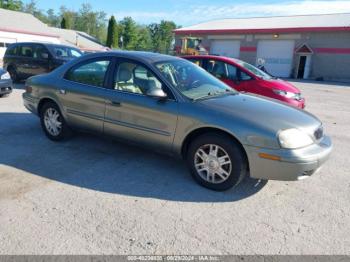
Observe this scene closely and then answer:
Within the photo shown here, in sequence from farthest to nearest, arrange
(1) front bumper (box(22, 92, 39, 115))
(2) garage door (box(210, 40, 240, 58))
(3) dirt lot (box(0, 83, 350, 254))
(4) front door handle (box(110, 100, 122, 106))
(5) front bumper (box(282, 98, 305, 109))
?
(2) garage door (box(210, 40, 240, 58)) < (5) front bumper (box(282, 98, 305, 109)) < (1) front bumper (box(22, 92, 39, 115)) < (4) front door handle (box(110, 100, 122, 106)) < (3) dirt lot (box(0, 83, 350, 254))

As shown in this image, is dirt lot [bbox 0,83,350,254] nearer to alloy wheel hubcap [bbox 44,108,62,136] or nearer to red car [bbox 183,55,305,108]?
alloy wheel hubcap [bbox 44,108,62,136]

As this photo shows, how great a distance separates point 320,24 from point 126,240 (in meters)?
34.0

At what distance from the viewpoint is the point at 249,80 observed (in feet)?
27.5

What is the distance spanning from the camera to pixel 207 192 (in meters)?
3.91

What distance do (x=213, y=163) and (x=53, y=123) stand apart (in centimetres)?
302

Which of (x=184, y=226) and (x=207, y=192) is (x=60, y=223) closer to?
(x=184, y=226)

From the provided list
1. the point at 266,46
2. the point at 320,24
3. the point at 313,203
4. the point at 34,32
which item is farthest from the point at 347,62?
the point at 34,32

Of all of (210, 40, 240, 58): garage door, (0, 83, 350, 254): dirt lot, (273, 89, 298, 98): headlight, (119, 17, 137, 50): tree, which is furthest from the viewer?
(119, 17, 137, 50): tree

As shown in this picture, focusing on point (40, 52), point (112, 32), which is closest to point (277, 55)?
point (40, 52)

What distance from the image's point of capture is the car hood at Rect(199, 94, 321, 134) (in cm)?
369

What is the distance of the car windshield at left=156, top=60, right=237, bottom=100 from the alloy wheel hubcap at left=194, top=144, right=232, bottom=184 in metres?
0.72

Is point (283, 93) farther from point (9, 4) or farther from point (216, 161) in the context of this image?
point (9, 4)

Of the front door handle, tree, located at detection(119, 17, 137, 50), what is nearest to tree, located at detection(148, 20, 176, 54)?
tree, located at detection(119, 17, 137, 50)

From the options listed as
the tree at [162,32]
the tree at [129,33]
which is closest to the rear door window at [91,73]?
the tree at [129,33]
